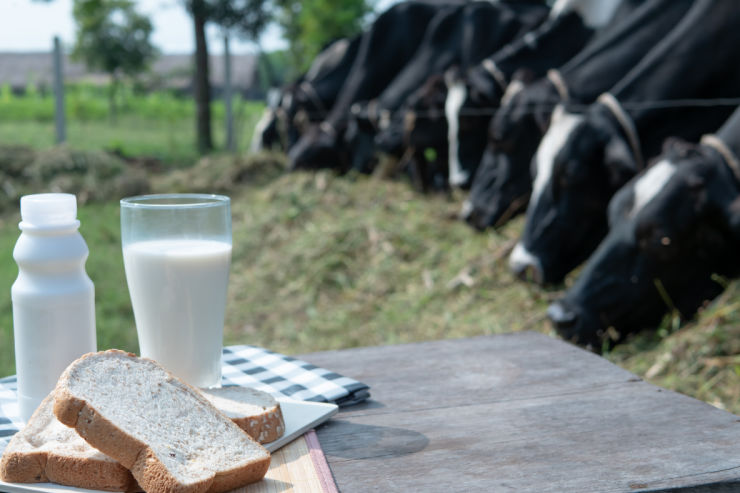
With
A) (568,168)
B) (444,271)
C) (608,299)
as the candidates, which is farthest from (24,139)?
(608,299)

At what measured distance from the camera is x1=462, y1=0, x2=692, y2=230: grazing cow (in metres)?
4.15

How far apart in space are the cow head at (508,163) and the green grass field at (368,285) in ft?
0.37

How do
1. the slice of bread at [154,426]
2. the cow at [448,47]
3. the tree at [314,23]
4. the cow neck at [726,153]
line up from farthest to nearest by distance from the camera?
the tree at [314,23], the cow at [448,47], the cow neck at [726,153], the slice of bread at [154,426]

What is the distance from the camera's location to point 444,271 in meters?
4.58

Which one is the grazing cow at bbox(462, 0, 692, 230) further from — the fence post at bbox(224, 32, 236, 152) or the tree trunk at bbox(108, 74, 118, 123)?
the tree trunk at bbox(108, 74, 118, 123)

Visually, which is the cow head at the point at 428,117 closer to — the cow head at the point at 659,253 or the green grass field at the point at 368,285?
the green grass field at the point at 368,285

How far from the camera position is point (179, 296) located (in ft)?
3.95

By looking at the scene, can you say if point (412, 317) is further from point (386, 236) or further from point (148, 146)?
point (148, 146)

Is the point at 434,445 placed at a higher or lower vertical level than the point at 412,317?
higher

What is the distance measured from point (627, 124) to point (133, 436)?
314 cm

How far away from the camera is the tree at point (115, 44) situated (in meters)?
14.2

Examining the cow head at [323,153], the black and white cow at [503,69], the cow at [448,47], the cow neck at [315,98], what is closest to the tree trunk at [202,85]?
the cow neck at [315,98]

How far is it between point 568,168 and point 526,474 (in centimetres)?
291

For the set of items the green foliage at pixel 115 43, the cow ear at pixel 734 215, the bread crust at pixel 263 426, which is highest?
the green foliage at pixel 115 43
